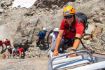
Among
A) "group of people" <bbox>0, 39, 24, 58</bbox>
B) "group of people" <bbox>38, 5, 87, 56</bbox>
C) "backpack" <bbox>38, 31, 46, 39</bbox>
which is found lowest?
"group of people" <bbox>0, 39, 24, 58</bbox>

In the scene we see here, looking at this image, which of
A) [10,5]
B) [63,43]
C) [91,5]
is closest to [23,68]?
[63,43]

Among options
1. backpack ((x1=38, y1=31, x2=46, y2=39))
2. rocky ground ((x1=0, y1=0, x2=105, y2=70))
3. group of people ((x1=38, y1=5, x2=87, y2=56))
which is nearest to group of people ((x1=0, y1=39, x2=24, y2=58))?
rocky ground ((x1=0, y1=0, x2=105, y2=70))

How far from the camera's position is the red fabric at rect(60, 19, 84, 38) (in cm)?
675

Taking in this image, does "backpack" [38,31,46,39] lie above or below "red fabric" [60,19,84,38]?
below

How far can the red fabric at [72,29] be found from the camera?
6751 mm

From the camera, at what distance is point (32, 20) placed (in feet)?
65.9

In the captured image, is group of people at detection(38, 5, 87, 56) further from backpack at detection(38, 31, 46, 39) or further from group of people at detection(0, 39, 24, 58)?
backpack at detection(38, 31, 46, 39)

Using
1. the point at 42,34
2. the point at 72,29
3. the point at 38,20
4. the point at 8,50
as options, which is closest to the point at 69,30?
the point at 72,29

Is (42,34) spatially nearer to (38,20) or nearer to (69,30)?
(38,20)

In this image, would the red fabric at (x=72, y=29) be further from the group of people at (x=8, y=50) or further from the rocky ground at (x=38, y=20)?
the group of people at (x=8, y=50)

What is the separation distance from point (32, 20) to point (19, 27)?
2.82 ft

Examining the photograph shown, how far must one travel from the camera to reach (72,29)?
7.23 metres

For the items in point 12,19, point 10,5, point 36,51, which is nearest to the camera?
point 36,51

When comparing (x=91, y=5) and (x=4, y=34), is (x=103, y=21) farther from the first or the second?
(x=4, y=34)
